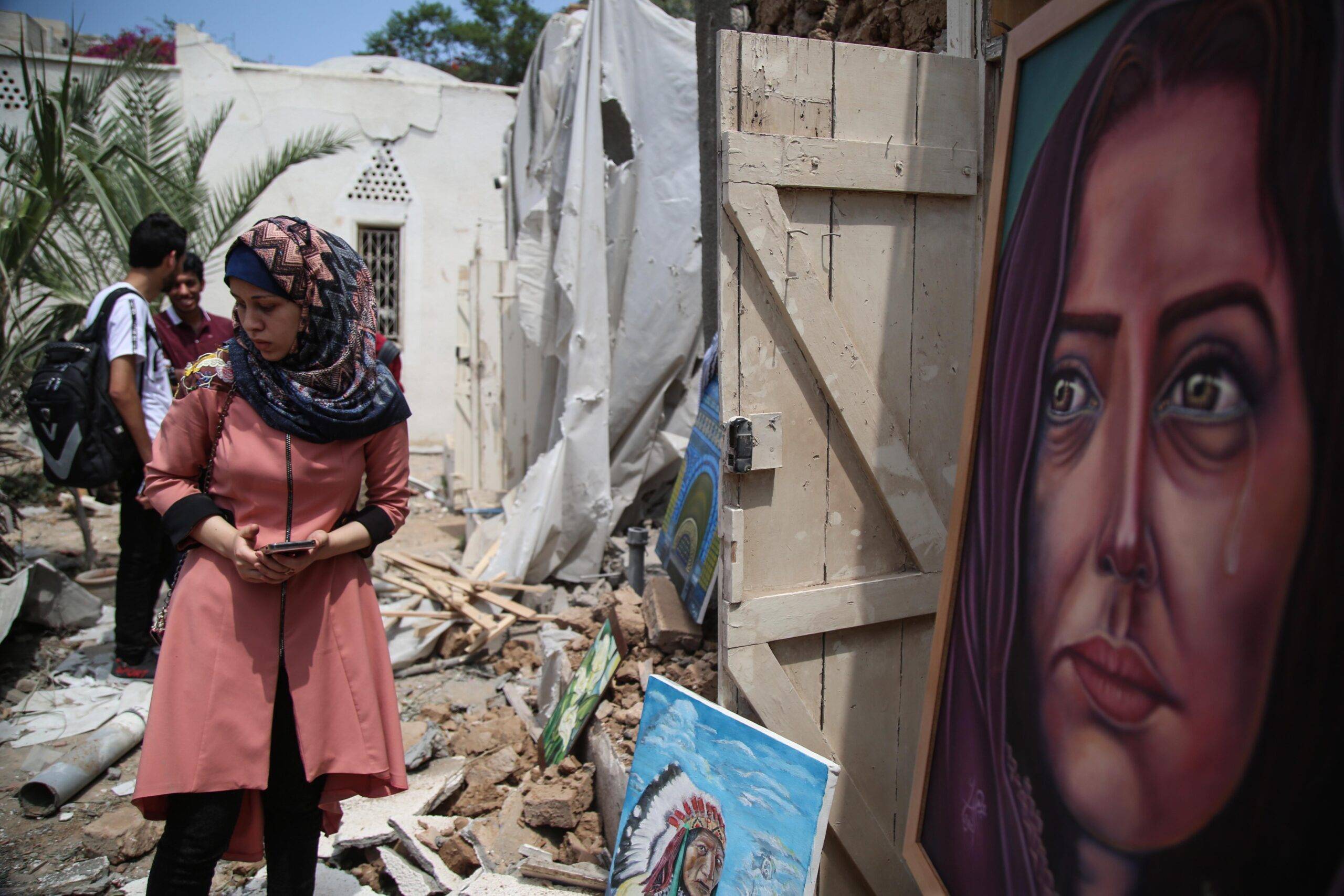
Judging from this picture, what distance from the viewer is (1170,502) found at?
3.40ft

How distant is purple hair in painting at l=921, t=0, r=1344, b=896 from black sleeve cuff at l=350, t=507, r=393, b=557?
138 centimetres

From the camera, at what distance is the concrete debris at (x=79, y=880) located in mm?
2705

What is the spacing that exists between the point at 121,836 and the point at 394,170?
10818 mm

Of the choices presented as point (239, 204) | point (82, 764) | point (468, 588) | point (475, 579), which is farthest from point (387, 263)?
point (82, 764)

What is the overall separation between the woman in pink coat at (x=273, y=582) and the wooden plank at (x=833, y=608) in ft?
2.94

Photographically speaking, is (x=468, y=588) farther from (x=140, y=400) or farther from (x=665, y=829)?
(x=665, y=829)

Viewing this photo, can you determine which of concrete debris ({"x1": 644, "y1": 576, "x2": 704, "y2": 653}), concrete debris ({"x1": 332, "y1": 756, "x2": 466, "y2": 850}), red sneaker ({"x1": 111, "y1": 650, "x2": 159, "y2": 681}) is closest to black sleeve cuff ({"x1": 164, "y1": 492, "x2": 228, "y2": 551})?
concrete debris ({"x1": 332, "y1": 756, "x2": 466, "y2": 850})

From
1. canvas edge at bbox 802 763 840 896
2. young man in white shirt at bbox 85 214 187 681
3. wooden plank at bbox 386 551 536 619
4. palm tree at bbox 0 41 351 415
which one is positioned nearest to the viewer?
canvas edge at bbox 802 763 840 896

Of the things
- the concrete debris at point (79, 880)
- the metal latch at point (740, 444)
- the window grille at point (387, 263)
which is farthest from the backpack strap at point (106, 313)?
the window grille at point (387, 263)

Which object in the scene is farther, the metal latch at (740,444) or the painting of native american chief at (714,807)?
the metal latch at (740,444)

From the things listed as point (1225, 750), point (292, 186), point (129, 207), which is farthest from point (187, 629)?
point (292, 186)

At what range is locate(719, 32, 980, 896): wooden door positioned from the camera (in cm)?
205

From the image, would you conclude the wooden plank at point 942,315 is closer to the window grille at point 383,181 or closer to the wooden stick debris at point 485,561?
the wooden stick debris at point 485,561

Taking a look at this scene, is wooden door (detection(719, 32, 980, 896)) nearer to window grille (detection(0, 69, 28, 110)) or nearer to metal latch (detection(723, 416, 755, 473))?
metal latch (detection(723, 416, 755, 473))
